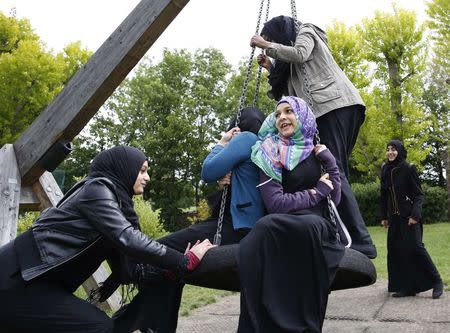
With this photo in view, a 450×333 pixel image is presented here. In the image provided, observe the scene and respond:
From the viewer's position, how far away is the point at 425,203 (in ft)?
70.8

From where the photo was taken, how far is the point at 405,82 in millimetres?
22484

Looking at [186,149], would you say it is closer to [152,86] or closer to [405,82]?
[152,86]

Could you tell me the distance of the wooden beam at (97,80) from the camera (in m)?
4.35

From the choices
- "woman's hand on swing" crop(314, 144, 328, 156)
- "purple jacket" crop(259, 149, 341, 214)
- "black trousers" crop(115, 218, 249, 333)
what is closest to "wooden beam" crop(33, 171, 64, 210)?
"black trousers" crop(115, 218, 249, 333)

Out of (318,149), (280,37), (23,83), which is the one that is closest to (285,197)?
(318,149)

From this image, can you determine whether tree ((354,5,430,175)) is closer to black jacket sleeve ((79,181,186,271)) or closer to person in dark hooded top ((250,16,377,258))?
person in dark hooded top ((250,16,377,258))

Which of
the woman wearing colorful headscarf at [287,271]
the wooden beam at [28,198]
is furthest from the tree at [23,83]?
the woman wearing colorful headscarf at [287,271]

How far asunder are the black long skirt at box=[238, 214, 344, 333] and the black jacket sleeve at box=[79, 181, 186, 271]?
432 mm

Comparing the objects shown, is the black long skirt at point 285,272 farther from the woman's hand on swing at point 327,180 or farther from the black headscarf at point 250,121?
the black headscarf at point 250,121

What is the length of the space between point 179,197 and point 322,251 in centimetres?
2822

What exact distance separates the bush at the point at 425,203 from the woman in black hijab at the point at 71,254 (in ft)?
65.1

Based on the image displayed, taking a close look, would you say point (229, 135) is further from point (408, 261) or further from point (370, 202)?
point (370, 202)

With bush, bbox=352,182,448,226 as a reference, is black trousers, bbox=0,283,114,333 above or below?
below

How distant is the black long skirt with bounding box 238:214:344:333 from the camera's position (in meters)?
2.95
